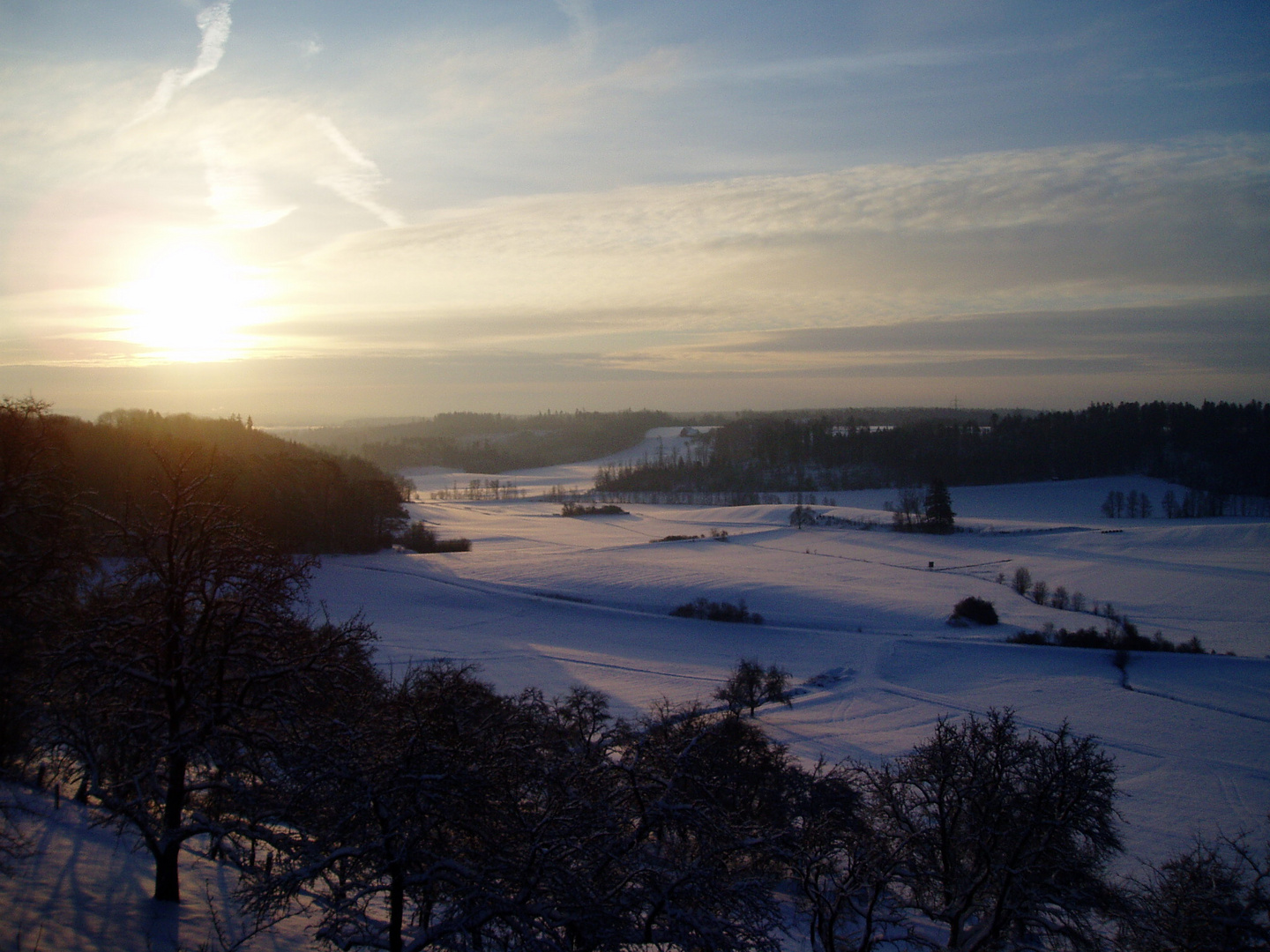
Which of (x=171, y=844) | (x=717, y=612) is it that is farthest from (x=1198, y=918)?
(x=717, y=612)

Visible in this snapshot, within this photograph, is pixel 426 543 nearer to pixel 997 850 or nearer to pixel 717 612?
pixel 717 612

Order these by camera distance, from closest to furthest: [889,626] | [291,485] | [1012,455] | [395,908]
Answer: [395,908] < [889,626] < [291,485] < [1012,455]

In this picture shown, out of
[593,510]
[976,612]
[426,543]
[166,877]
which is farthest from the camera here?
[593,510]

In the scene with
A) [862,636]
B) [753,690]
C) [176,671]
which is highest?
[176,671]

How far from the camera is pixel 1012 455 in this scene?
112625 mm

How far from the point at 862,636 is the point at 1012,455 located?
87484 mm

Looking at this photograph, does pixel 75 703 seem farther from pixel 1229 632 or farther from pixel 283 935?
pixel 1229 632

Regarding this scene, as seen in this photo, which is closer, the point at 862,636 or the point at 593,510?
the point at 862,636

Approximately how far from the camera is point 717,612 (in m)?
43.9

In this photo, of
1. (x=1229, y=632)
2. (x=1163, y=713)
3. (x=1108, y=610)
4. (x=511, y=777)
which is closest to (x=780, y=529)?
(x=1108, y=610)

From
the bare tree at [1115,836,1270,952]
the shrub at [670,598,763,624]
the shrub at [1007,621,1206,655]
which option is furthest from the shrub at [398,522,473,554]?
the bare tree at [1115,836,1270,952]

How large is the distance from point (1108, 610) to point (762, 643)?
23.4 m

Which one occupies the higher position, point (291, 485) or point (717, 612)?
point (291, 485)

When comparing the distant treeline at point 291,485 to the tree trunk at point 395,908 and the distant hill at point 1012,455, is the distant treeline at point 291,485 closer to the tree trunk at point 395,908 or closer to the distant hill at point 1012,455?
the tree trunk at point 395,908
